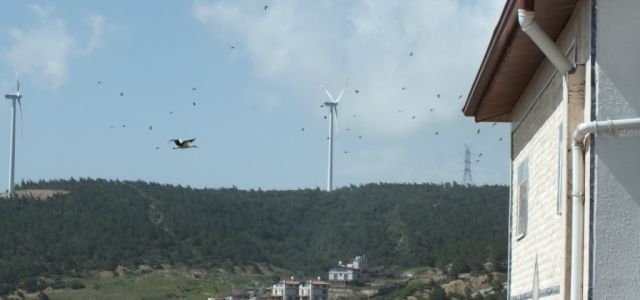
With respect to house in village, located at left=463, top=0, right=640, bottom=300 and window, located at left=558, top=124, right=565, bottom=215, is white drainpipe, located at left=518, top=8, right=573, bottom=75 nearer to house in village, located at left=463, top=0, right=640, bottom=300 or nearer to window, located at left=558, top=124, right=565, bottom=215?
house in village, located at left=463, top=0, right=640, bottom=300

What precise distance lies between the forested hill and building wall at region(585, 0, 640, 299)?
272 feet

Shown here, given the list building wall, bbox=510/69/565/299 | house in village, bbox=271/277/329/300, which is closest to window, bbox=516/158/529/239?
building wall, bbox=510/69/565/299

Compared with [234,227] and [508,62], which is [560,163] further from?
[234,227]

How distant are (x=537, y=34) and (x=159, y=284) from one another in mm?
88030

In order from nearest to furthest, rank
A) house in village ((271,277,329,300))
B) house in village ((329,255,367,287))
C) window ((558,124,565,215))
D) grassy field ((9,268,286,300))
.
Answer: window ((558,124,565,215)) → house in village ((271,277,329,300)) → grassy field ((9,268,286,300)) → house in village ((329,255,367,287))

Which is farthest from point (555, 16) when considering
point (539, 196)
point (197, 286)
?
point (197, 286)

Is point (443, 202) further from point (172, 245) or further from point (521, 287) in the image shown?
point (521, 287)

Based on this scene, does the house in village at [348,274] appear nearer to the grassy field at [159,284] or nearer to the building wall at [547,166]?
the grassy field at [159,284]

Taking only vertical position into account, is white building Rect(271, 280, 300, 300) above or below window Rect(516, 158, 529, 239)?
below

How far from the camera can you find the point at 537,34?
9422 mm

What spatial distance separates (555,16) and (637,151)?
5.66 feet

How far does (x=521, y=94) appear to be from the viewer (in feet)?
45.4

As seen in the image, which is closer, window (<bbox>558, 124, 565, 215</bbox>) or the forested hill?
window (<bbox>558, 124, 565, 215</bbox>)

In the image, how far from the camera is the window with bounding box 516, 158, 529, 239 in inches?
526
